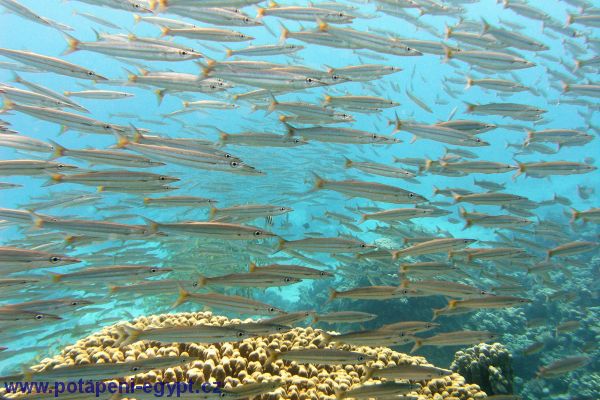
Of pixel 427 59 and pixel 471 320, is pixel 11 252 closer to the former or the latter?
pixel 471 320

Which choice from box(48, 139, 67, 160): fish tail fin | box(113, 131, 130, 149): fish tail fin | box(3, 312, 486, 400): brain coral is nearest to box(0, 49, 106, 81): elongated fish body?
box(48, 139, 67, 160): fish tail fin

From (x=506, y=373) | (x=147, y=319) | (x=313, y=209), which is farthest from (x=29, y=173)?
(x=313, y=209)

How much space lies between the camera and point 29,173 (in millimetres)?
3916

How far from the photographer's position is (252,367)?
13.7 ft

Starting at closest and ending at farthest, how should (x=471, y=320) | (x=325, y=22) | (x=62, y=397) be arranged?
(x=62, y=397), (x=325, y=22), (x=471, y=320)

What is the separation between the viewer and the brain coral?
377cm

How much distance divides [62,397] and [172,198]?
2413 millimetres

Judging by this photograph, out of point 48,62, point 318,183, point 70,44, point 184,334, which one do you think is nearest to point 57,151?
point 48,62

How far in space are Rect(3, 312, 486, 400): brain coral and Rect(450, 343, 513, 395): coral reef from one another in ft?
3.19

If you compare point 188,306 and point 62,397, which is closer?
point 62,397

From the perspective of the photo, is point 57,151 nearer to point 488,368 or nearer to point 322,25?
point 322,25

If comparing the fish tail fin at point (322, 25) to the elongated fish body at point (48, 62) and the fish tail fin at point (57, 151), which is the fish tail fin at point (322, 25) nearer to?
the elongated fish body at point (48, 62)

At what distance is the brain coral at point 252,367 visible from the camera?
377cm

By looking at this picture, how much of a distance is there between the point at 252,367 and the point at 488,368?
146 inches
